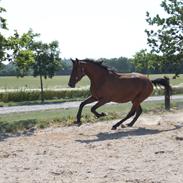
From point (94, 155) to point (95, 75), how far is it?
5.02m

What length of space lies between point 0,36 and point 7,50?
0.65 m

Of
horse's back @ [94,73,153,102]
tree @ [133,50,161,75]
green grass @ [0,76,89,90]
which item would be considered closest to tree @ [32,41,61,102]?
green grass @ [0,76,89,90]

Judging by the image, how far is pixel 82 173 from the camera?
783 cm

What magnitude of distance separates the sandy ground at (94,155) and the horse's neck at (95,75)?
4.70ft

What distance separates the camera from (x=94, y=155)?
378 inches

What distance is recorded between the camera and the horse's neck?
1429 cm

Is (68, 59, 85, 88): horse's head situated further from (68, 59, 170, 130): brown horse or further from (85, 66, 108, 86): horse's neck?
(85, 66, 108, 86): horse's neck

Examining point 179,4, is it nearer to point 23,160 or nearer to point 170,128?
point 170,128

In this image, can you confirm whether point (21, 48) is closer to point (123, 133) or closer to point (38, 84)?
point (123, 133)

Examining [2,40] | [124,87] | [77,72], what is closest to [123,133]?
[124,87]

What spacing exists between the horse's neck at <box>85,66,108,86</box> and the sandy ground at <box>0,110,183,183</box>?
1.43 m

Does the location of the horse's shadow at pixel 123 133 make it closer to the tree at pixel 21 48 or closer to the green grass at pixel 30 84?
the tree at pixel 21 48

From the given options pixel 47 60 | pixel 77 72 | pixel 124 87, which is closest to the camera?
pixel 77 72

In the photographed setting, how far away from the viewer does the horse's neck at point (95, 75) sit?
1429 centimetres
